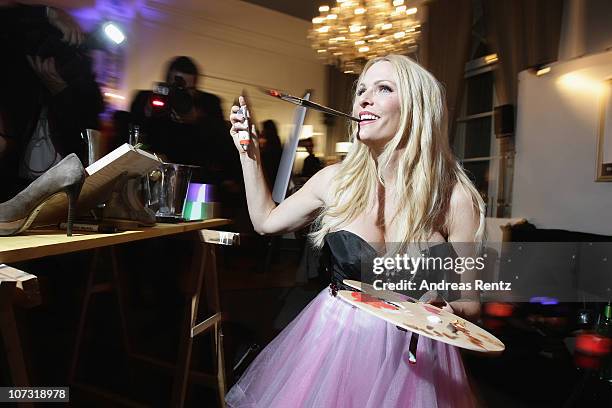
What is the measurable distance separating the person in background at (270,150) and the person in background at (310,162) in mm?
125

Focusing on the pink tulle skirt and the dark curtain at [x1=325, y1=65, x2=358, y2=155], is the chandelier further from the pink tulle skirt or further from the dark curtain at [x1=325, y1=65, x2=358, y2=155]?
the pink tulle skirt

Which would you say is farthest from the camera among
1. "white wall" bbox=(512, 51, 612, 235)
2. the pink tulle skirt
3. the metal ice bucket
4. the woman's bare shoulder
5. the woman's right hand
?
"white wall" bbox=(512, 51, 612, 235)

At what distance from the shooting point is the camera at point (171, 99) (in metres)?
1.66

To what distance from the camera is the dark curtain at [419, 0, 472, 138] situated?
6.78ft

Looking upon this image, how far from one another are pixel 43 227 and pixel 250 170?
0.65 metres

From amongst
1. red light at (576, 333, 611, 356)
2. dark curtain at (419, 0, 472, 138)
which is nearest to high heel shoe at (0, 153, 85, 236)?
dark curtain at (419, 0, 472, 138)

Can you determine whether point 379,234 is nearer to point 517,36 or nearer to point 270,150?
point 270,150

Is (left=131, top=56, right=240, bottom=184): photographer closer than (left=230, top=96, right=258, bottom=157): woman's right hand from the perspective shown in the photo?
No

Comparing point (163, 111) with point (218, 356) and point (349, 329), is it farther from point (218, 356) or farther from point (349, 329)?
point (349, 329)

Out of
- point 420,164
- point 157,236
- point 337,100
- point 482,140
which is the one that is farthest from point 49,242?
point 482,140

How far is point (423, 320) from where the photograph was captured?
0.77m

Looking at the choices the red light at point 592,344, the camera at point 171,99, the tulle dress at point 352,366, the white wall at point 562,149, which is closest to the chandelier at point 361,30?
the camera at point 171,99

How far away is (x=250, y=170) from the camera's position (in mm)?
1388

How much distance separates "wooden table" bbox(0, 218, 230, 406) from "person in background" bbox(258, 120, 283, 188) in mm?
301
